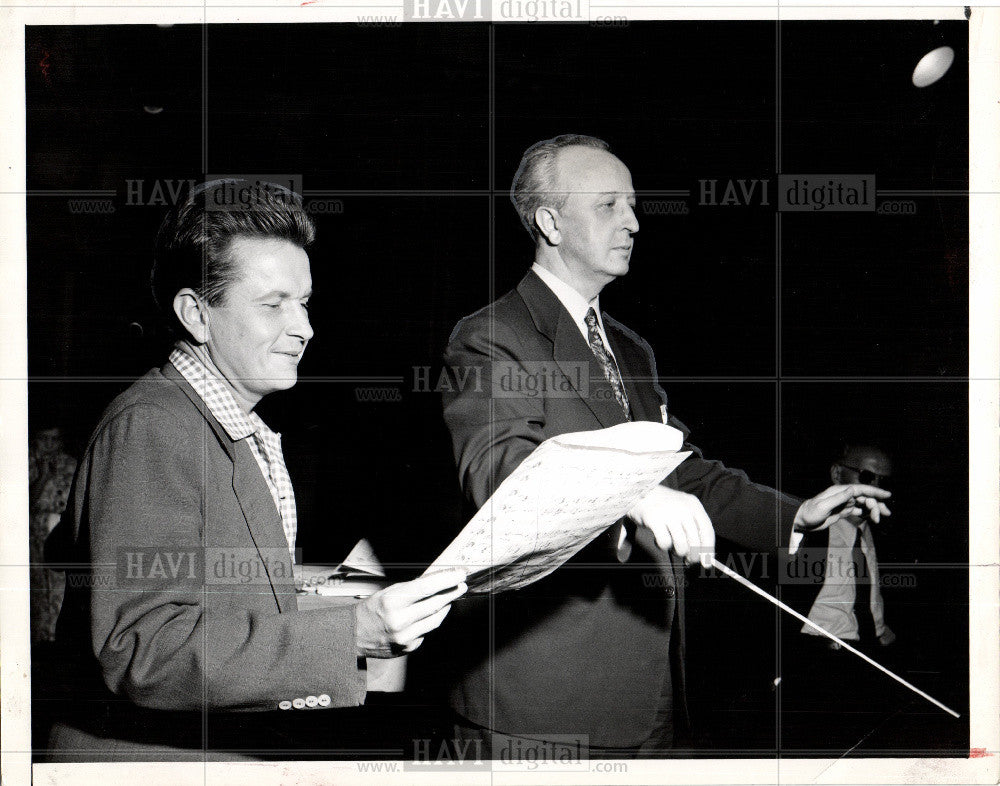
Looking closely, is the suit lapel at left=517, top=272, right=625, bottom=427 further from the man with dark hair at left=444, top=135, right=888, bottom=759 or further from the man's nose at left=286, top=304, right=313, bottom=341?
the man's nose at left=286, top=304, right=313, bottom=341

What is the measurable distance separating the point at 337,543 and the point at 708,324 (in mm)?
1014

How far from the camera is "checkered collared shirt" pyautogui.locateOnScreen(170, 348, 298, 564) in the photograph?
1.86 metres

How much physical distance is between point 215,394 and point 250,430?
4.0 inches

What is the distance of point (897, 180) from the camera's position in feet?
7.37

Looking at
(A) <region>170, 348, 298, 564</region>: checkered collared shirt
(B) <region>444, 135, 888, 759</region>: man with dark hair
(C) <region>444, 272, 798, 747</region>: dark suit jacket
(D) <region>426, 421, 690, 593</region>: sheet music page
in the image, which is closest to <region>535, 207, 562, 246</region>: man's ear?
(B) <region>444, 135, 888, 759</region>: man with dark hair

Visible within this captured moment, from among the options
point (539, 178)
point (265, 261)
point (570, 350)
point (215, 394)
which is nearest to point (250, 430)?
point (215, 394)

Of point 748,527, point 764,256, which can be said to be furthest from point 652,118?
point 748,527

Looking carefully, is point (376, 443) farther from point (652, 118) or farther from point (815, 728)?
point (815, 728)

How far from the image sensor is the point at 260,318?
200 cm

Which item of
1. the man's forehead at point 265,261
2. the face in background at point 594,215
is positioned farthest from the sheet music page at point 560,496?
the man's forehead at point 265,261

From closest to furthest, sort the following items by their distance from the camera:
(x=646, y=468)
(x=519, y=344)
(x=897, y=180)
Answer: (x=646, y=468), (x=519, y=344), (x=897, y=180)

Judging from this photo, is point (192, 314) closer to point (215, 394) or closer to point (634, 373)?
point (215, 394)

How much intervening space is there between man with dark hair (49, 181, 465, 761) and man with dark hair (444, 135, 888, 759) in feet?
1.09

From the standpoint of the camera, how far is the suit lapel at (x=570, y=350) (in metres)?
2.10
